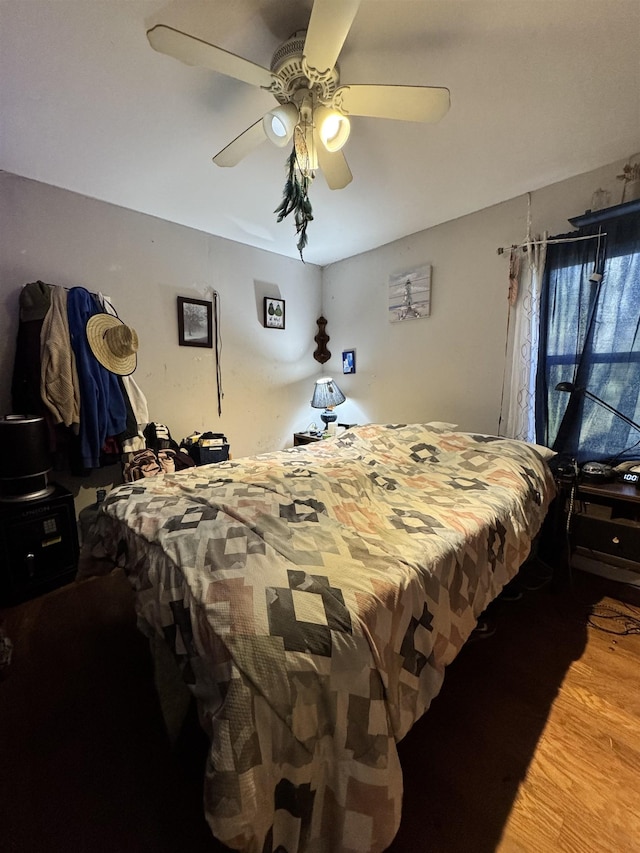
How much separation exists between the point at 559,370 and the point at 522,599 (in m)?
1.38

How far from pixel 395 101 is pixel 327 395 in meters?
2.29

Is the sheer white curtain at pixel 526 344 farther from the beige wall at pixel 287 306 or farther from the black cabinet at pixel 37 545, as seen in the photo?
the black cabinet at pixel 37 545

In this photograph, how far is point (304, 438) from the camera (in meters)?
3.44

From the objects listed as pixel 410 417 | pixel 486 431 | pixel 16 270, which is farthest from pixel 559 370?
pixel 16 270

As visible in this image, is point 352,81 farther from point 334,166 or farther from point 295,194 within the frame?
point 295,194

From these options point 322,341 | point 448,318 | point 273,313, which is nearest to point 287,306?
point 273,313

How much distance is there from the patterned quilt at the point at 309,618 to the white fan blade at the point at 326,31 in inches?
58.9

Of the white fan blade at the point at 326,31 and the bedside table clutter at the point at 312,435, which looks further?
the bedside table clutter at the point at 312,435

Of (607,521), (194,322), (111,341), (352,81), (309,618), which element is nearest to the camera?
(309,618)

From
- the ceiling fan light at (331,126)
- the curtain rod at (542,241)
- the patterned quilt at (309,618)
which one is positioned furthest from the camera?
the curtain rod at (542,241)

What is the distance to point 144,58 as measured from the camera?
1.28 metres

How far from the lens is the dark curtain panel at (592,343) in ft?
6.08

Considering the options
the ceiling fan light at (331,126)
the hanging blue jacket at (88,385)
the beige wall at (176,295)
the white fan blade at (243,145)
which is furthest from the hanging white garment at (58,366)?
the ceiling fan light at (331,126)

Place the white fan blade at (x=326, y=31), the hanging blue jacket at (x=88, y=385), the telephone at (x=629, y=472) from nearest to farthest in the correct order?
the white fan blade at (x=326, y=31)
the telephone at (x=629, y=472)
the hanging blue jacket at (x=88, y=385)
